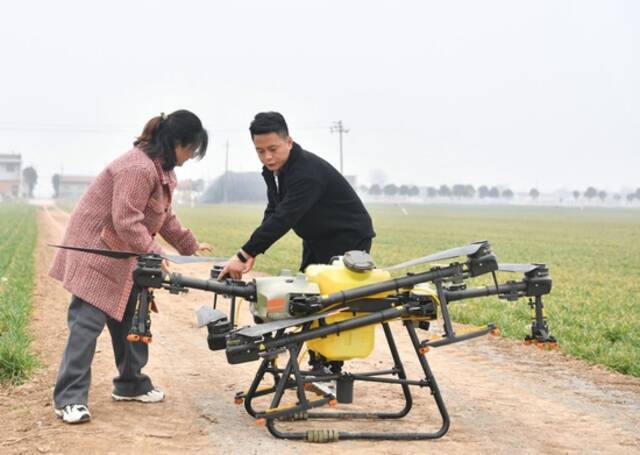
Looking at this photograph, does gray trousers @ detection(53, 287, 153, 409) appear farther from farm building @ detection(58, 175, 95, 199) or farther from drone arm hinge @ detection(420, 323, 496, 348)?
farm building @ detection(58, 175, 95, 199)

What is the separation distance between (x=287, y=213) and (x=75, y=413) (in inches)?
77.0

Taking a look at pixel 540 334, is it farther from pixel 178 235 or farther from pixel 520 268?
pixel 178 235

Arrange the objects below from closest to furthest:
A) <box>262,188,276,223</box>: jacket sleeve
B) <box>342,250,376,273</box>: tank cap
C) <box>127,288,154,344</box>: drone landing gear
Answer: <box>127,288,154,344</box>: drone landing gear
<box>342,250,376,273</box>: tank cap
<box>262,188,276,223</box>: jacket sleeve

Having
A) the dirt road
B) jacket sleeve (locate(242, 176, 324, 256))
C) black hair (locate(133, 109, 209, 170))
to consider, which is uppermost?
black hair (locate(133, 109, 209, 170))

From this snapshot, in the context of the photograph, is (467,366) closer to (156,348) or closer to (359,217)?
(359,217)

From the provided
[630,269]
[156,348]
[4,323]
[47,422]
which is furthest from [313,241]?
[630,269]

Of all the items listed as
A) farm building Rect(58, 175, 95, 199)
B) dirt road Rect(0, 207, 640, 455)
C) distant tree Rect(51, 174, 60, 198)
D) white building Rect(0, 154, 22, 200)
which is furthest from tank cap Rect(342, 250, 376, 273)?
distant tree Rect(51, 174, 60, 198)

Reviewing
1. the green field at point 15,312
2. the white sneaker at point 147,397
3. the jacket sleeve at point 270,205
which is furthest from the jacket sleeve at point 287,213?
the green field at point 15,312

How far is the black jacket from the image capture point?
16.7 ft

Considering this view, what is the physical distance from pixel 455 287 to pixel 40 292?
934 cm

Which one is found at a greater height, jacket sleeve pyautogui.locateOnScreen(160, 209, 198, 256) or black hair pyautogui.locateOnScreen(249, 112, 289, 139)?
black hair pyautogui.locateOnScreen(249, 112, 289, 139)

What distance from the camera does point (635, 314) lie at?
11.3 m

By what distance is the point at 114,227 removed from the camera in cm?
523

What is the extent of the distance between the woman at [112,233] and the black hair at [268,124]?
49cm
